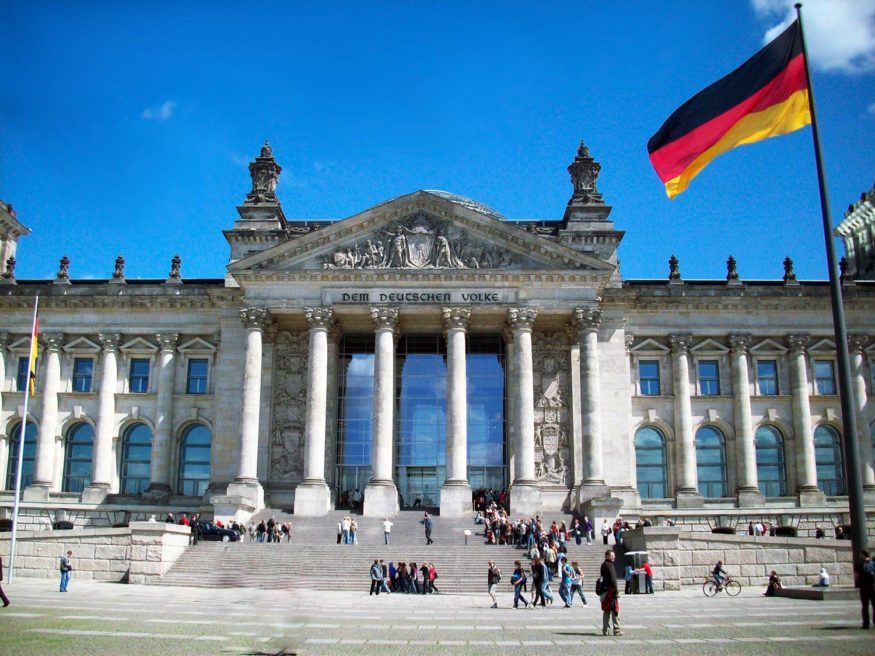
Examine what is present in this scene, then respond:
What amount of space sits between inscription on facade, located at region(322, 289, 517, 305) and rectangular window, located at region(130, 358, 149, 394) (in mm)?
14859

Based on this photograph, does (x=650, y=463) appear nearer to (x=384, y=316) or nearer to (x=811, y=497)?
(x=811, y=497)

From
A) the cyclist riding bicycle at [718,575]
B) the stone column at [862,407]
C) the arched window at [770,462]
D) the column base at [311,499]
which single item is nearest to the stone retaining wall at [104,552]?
the column base at [311,499]

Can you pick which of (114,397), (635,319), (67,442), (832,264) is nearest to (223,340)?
(114,397)

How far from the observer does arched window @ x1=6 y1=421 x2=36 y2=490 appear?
206ft

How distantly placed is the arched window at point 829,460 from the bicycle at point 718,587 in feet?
85.2

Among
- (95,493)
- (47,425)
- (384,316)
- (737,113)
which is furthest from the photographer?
(47,425)

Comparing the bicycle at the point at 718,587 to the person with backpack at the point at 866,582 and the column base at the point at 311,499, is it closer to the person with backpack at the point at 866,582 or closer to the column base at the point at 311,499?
the person with backpack at the point at 866,582

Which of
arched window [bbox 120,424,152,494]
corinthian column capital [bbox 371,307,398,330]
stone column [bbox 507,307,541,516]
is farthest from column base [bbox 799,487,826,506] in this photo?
arched window [bbox 120,424,152,494]

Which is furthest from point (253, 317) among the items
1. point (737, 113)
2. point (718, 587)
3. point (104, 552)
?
point (737, 113)

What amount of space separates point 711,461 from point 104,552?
125ft

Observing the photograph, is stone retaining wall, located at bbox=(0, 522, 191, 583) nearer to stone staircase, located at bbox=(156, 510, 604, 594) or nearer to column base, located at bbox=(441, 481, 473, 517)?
stone staircase, located at bbox=(156, 510, 604, 594)

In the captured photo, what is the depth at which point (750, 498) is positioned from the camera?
60312mm

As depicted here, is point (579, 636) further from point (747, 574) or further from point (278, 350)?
point (278, 350)

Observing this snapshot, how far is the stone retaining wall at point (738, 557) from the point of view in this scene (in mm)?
40938
